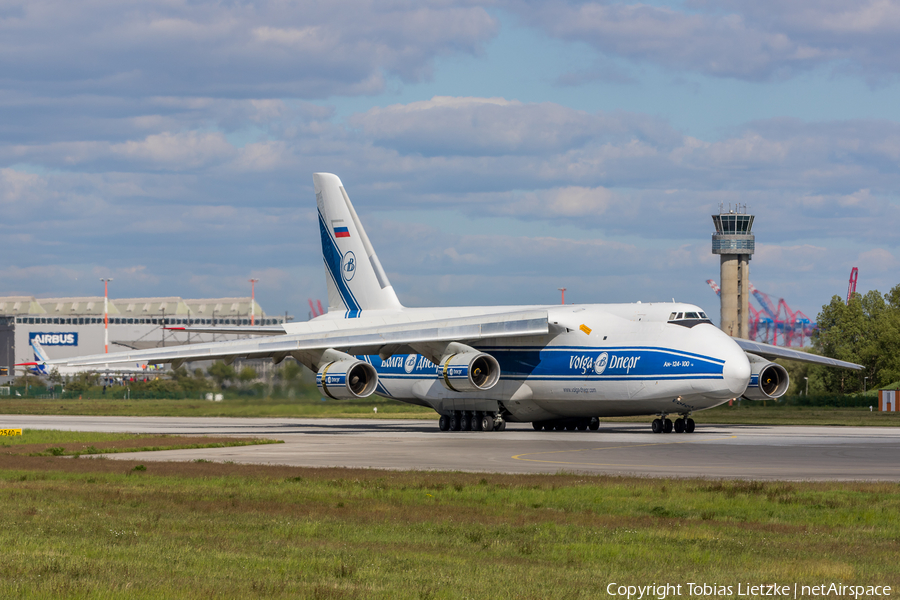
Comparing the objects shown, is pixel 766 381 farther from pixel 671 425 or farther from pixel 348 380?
pixel 348 380

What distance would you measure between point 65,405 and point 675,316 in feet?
170

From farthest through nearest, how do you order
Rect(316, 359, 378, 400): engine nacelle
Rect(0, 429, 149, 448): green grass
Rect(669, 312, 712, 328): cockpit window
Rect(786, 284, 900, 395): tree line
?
Rect(786, 284, 900, 395): tree line
Rect(316, 359, 378, 400): engine nacelle
Rect(669, 312, 712, 328): cockpit window
Rect(0, 429, 149, 448): green grass

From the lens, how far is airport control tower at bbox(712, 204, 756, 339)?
13112 cm

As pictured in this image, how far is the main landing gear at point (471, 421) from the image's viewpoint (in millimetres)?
43719

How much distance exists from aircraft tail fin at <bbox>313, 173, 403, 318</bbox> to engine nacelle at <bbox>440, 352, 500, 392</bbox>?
355 inches

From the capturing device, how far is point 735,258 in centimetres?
13175

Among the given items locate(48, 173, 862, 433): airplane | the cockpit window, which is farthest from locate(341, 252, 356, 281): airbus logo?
the cockpit window

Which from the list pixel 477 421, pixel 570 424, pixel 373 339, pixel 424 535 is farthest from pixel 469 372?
pixel 424 535

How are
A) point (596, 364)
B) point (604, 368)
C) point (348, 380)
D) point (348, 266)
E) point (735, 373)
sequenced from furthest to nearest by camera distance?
point (348, 266) → point (348, 380) → point (596, 364) → point (604, 368) → point (735, 373)

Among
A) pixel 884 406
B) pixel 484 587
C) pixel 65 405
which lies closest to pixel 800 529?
pixel 484 587

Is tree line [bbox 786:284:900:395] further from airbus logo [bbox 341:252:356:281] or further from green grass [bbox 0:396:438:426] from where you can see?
airbus logo [bbox 341:252:356:281]

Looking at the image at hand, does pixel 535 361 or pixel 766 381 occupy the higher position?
pixel 535 361

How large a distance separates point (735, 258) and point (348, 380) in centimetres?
9950

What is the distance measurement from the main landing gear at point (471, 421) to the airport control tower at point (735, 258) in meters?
91.9
